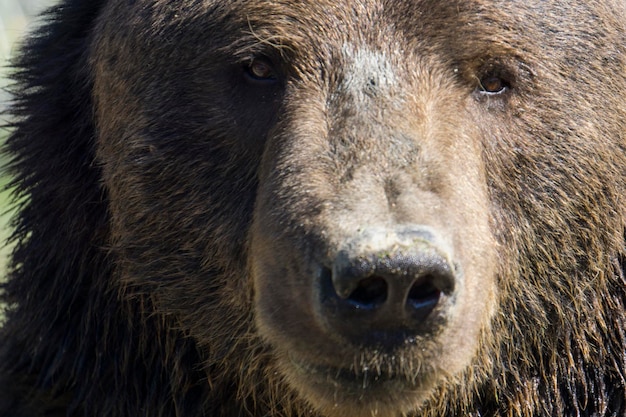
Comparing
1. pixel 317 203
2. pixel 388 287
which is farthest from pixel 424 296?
pixel 317 203

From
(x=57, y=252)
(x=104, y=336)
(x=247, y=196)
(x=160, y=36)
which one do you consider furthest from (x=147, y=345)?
(x=160, y=36)

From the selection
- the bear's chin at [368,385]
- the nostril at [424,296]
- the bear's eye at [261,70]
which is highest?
the bear's eye at [261,70]

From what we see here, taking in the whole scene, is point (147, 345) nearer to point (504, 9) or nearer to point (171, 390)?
point (171, 390)

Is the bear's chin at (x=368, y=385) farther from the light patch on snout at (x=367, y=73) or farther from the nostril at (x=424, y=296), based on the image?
the light patch on snout at (x=367, y=73)

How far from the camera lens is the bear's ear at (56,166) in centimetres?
457

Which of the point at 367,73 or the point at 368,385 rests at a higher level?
the point at 367,73

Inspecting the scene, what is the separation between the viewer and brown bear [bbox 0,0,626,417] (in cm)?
361

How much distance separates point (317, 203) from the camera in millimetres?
3602

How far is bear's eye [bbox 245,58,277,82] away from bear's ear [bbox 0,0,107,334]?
0.83 meters

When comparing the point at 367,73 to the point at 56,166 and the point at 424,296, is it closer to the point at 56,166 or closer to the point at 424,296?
the point at 424,296

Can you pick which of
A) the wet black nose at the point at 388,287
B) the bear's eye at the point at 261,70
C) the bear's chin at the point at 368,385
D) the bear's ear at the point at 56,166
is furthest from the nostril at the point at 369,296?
the bear's ear at the point at 56,166

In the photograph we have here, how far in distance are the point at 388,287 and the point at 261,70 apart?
1.20m

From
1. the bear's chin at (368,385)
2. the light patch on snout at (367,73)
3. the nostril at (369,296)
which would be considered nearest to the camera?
the nostril at (369,296)

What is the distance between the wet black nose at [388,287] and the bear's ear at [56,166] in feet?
4.96
